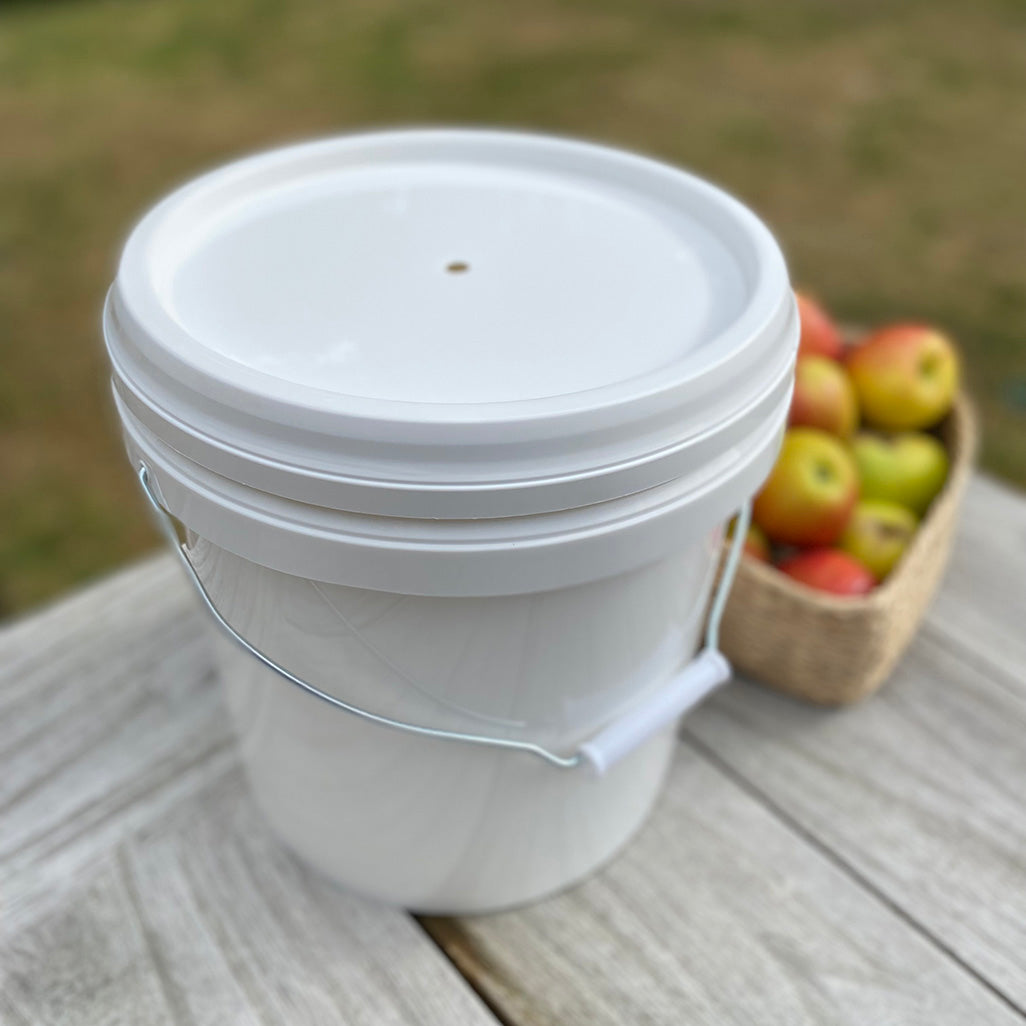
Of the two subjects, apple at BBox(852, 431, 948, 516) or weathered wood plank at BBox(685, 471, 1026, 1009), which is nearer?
weathered wood plank at BBox(685, 471, 1026, 1009)

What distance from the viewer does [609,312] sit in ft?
1.92

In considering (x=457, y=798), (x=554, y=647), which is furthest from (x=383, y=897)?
(x=554, y=647)

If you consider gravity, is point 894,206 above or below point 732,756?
below

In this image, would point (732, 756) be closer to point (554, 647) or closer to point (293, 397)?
point (554, 647)

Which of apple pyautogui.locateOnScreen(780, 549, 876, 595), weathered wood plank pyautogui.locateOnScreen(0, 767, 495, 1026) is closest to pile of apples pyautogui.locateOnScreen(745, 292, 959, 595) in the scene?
apple pyautogui.locateOnScreen(780, 549, 876, 595)

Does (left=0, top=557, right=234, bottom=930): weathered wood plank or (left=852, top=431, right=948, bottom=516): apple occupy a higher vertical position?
(left=852, top=431, right=948, bottom=516): apple

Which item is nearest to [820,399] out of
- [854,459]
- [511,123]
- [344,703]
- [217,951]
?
[854,459]

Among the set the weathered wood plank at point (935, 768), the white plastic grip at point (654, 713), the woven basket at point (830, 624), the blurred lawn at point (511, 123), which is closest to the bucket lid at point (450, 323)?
the white plastic grip at point (654, 713)

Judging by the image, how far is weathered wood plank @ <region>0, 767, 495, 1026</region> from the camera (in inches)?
25.9

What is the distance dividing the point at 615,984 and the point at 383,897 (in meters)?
0.17

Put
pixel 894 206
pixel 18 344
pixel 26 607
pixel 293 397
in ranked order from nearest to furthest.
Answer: pixel 293 397 → pixel 26 607 → pixel 18 344 → pixel 894 206

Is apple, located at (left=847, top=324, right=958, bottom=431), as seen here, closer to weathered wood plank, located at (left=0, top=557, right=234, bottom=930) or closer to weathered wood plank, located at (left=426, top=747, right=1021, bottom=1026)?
weathered wood plank, located at (left=426, top=747, right=1021, bottom=1026)

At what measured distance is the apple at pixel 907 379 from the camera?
0.97 m

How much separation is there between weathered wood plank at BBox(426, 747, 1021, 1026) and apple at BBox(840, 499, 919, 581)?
26 centimetres
